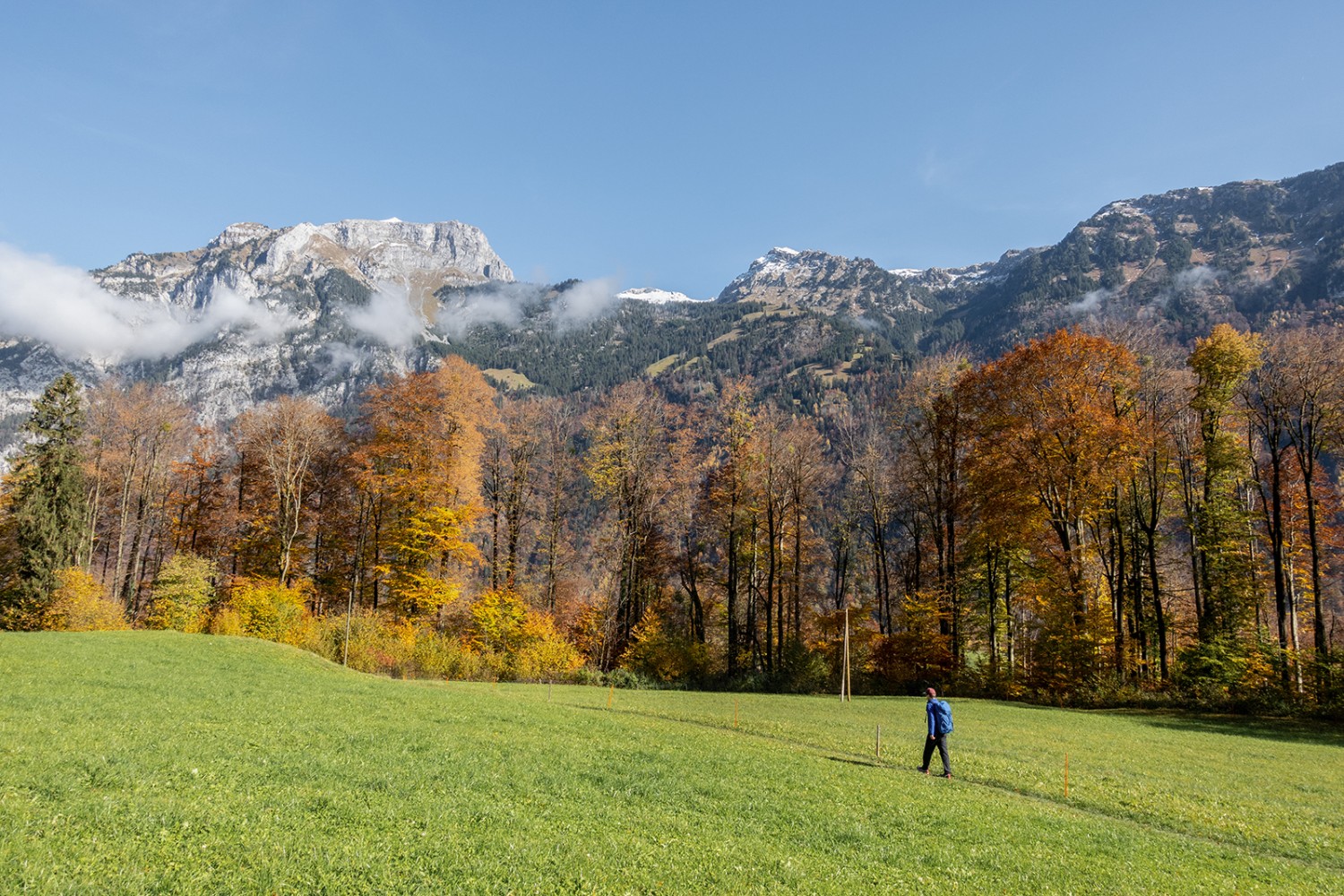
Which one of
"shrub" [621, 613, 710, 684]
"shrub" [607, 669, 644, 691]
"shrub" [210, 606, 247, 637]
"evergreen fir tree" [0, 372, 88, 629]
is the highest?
"evergreen fir tree" [0, 372, 88, 629]

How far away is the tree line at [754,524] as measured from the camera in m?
36.4

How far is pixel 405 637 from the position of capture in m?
40.2

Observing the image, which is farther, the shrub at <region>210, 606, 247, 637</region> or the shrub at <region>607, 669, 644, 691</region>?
the shrub at <region>607, 669, 644, 691</region>

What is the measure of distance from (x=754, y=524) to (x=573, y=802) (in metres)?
36.7

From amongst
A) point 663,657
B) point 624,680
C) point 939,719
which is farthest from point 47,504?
point 939,719

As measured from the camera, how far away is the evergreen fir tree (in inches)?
1523

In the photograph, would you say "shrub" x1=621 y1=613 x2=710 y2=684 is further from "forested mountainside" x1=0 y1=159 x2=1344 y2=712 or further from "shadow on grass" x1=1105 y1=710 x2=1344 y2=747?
"shadow on grass" x1=1105 y1=710 x2=1344 y2=747

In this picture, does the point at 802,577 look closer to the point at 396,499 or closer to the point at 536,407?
the point at 536,407

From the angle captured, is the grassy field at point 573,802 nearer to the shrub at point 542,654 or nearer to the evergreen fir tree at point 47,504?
the shrub at point 542,654

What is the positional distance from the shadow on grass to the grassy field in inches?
67.9

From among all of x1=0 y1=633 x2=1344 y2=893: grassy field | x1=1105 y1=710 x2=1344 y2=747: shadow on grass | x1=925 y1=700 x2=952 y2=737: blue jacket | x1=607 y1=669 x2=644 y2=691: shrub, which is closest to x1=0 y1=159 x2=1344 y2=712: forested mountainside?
x1=607 y1=669 x2=644 y2=691: shrub

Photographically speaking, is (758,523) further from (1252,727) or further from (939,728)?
(939,728)

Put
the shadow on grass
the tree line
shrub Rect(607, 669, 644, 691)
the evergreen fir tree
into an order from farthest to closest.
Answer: shrub Rect(607, 669, 644, 691) < the evergreen fir tree < the tree line < the shadow on grass

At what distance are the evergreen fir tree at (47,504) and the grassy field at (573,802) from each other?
711 inches
